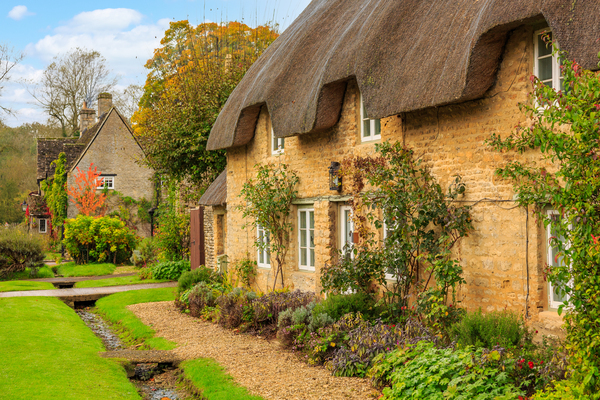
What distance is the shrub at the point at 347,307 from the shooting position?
8195mm

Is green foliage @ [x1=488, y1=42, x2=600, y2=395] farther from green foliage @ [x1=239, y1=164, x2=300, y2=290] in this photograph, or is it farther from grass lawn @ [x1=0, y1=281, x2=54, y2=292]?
grass lawn @ [x1=0, y1=281, x2=54, y2=292]

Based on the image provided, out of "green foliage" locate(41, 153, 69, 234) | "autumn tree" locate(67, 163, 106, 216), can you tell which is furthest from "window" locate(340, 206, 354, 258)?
"green foliage" locate(41, 153, 69, 234)

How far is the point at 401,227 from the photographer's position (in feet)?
25.0

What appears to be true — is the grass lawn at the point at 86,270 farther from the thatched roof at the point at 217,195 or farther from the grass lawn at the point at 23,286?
the thatched roof at the point at 217,195

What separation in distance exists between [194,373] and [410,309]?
132 inches

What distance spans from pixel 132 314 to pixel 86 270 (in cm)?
1052

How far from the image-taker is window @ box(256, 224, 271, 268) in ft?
38.5

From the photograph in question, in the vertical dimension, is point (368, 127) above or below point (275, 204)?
above

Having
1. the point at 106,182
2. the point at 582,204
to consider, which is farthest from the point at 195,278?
the point at 106,182

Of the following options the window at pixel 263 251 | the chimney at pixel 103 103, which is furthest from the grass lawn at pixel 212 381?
the chimney at pixel 103 103

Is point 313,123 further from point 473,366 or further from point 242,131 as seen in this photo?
point 473,366

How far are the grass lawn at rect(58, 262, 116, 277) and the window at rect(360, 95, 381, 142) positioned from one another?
16.4 metres

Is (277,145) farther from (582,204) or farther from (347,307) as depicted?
(582,204)

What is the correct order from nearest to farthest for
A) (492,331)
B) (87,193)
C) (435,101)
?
(492,331)
(435,101)
(87,193)
